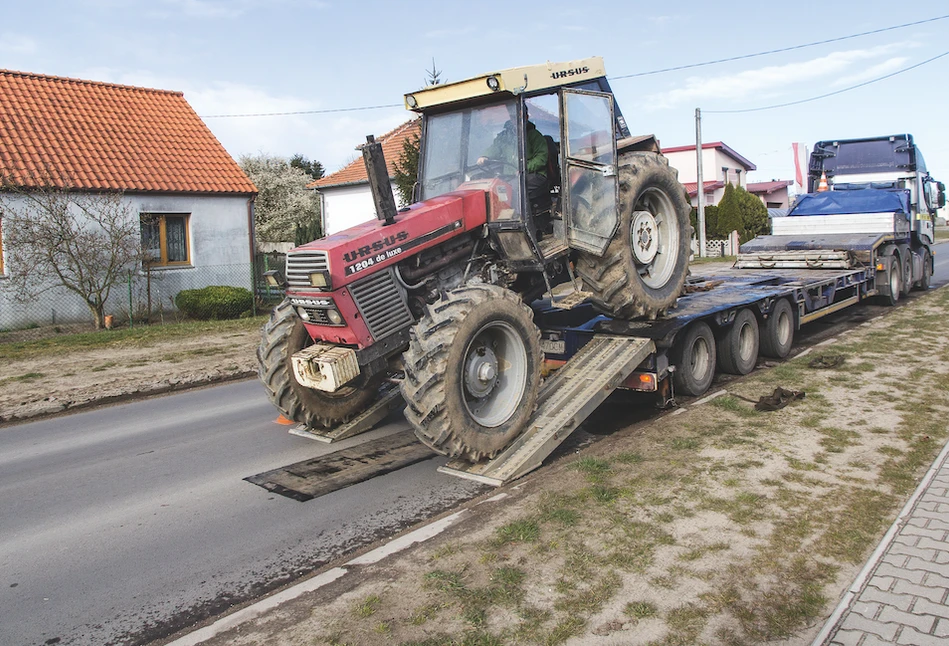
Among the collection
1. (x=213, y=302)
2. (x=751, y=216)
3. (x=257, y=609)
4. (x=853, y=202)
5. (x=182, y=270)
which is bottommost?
(x=257, y=609)

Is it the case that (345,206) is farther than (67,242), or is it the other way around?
(345,206)

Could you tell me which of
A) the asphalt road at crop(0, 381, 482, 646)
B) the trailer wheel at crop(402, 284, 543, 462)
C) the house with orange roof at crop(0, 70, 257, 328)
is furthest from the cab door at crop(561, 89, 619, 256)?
the house with orange roof at crop(0, 70, 257, 328)

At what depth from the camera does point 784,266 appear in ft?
43.3

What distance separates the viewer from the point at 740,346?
30.0ft

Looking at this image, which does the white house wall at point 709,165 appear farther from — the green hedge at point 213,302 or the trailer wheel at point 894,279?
the green hedge at point 213,302

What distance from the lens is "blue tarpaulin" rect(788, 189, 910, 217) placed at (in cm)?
1488

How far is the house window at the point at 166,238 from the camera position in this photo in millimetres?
18062

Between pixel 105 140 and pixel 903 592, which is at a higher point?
pixel 105 140

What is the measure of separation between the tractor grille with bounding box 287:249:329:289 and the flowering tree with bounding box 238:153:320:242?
1249 inches

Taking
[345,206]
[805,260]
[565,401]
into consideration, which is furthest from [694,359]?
[345,206]

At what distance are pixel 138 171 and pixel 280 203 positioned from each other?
2080 cm

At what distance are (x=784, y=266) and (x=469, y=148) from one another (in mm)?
8396

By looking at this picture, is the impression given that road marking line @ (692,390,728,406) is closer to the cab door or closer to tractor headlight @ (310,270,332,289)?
the cab door

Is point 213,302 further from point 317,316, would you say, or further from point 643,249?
point 643,249
